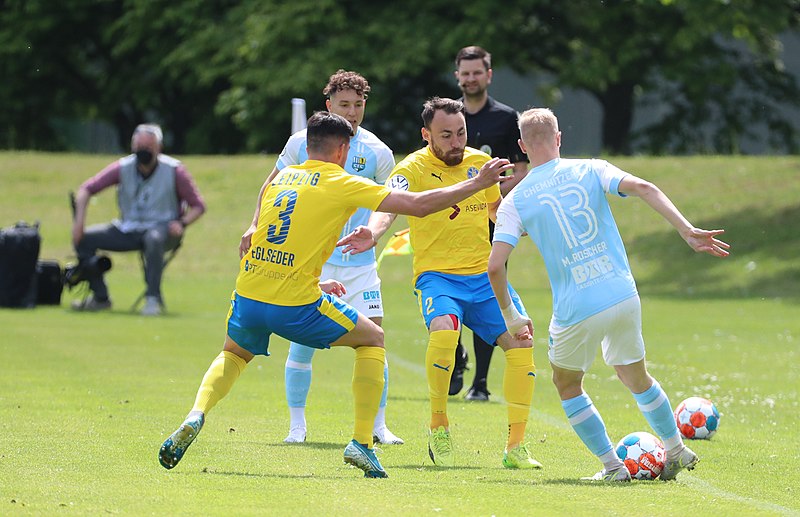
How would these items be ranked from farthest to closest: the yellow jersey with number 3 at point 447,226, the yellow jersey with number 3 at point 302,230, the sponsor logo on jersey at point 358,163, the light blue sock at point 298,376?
1. the sponsor logo on jersey at point 358,163
2. the light blue sock at point 298,376
3. the yellow jersey with number 3 at point 447,226
4. the yellow jersey with number 3 at point 302,230

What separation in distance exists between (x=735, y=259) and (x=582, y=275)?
17796 mm

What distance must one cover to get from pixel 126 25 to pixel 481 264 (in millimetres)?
32863

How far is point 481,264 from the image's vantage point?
8.62 m

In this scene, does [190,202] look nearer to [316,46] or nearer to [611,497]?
[611,497]

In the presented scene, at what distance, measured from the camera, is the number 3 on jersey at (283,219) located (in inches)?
288

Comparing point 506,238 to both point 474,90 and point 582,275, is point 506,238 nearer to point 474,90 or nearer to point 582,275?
point 582,275

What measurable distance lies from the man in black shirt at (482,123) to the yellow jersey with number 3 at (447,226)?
2442 mm

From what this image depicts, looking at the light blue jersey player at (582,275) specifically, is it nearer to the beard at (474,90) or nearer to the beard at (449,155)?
the beard at (449,155)

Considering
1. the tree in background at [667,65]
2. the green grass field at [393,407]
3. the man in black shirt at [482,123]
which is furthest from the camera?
the tree in background at [667,65]

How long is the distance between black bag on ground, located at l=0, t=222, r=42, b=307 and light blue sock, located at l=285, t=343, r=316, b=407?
10.4m

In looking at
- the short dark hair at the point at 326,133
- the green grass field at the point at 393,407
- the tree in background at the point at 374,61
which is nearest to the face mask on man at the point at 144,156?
the green grass field at the point at 393,407

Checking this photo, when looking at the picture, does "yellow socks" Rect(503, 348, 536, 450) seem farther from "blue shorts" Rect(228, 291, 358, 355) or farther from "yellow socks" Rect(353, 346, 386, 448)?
"blue shorts" Rect(228, 291, 358, 355)

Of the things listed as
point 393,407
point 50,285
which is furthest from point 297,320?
point 50,285

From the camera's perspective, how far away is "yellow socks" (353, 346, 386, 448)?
7355mm
